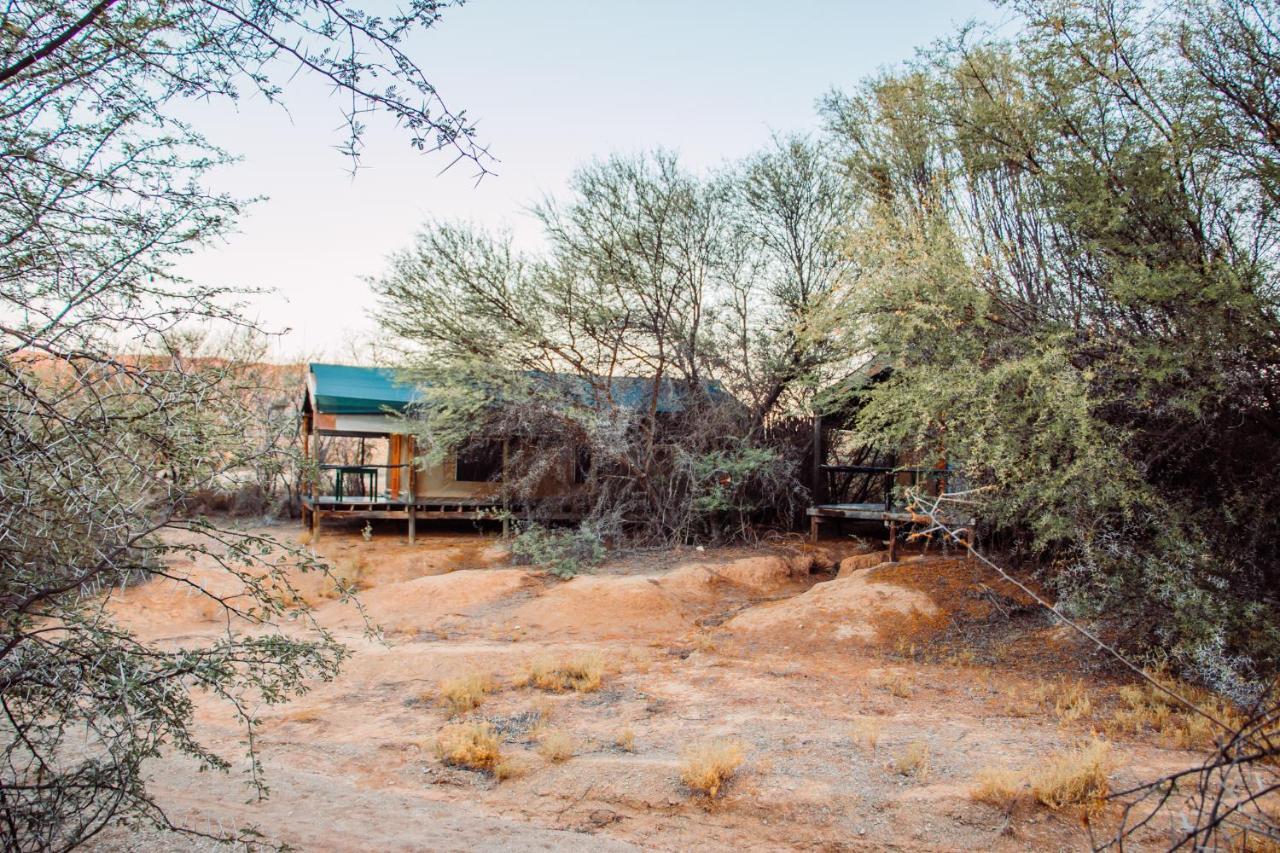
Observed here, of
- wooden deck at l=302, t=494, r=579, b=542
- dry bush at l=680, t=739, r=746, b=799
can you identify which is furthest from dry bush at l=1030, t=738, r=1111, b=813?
wooden deck at l=302, t=494, r=579, b=542

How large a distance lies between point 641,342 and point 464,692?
952 cm

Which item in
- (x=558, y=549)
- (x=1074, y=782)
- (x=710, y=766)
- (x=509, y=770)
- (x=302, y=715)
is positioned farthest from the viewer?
(x=558, y=549)

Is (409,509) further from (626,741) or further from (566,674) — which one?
(626,741)

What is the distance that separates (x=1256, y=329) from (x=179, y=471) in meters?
8.11

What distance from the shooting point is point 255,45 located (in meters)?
3.57

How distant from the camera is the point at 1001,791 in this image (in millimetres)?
5422

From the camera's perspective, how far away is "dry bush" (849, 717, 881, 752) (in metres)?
6.58

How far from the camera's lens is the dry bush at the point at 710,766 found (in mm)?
5828

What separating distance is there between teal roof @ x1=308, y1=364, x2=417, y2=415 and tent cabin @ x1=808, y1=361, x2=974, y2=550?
805 cm

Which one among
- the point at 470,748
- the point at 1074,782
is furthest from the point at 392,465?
the point at 1074,782

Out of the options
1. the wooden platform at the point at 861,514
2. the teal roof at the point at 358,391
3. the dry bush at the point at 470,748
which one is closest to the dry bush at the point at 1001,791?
the dry bush at the point at 470,748

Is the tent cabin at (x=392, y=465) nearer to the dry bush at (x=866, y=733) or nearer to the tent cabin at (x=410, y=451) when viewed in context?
the tent cabin at (x=410, y=451)

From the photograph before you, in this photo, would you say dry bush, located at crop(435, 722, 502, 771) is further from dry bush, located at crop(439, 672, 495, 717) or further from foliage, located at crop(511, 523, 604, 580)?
foliage, located at crop(511, 523, 604, 580)

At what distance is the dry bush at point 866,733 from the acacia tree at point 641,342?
8.48 metres
